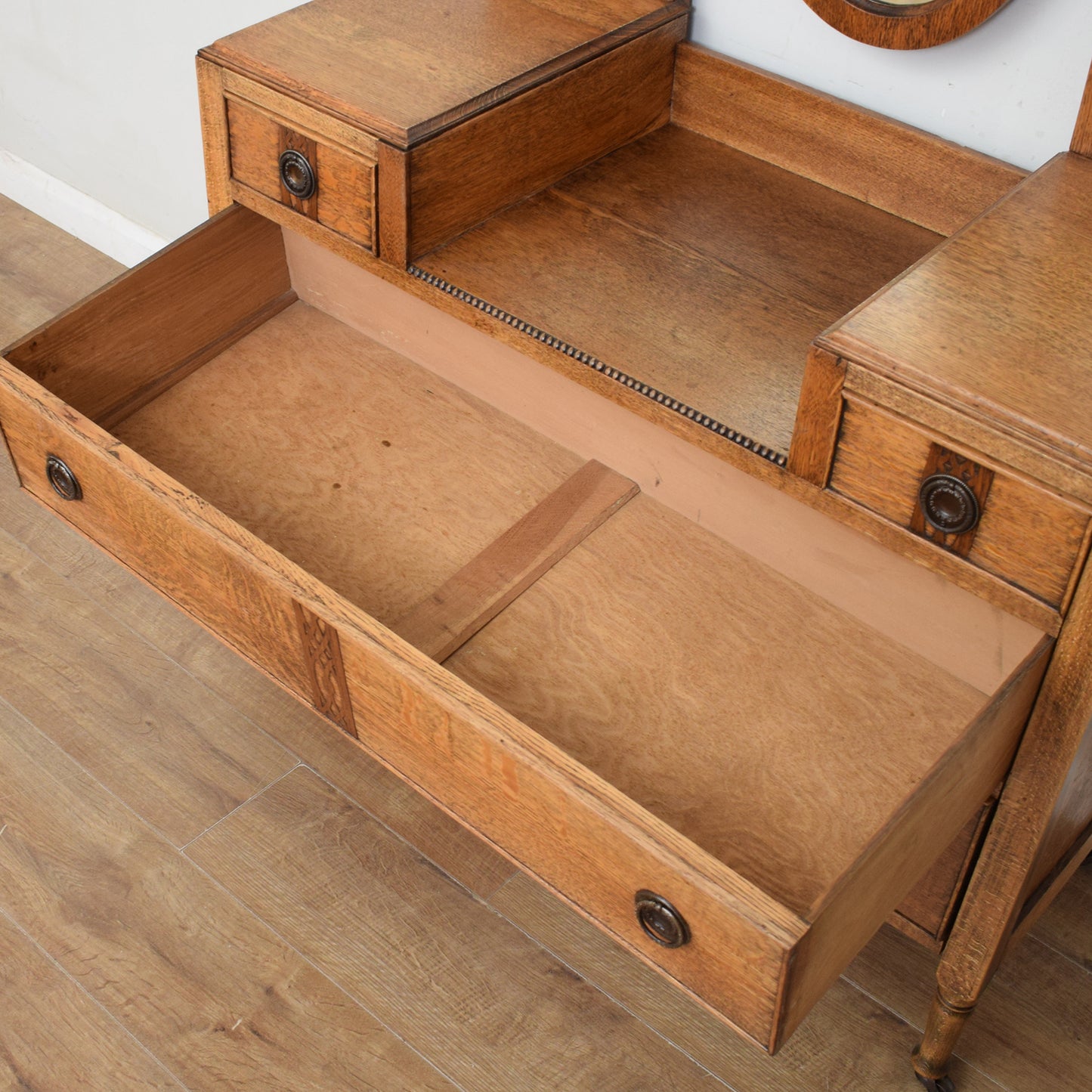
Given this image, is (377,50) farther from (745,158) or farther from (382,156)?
(745,158)

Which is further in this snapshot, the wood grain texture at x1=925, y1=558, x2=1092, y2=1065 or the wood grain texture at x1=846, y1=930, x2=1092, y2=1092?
the wood grain texture at x1=846, y1=930, x2=1092, y2=1092

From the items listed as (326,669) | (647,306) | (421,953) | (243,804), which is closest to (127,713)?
(243,804)

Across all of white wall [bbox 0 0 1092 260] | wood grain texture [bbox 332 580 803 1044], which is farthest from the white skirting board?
wood grain texture [bbox 332 580 803 1044]

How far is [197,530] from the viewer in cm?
114

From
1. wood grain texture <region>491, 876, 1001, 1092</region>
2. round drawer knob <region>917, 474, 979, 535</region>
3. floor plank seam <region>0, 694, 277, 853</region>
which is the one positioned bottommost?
floor plank seam <region>0, 694, 277, 853</region>

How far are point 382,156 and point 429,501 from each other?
33cm

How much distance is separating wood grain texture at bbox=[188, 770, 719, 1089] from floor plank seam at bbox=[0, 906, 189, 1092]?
0.18 metres

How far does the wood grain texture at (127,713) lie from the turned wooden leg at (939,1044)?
802 mm

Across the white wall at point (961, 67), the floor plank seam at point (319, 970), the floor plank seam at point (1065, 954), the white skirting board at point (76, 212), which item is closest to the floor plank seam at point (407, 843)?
the floor plank seam at point (319, 970)

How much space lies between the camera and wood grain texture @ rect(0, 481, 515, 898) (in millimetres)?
1576

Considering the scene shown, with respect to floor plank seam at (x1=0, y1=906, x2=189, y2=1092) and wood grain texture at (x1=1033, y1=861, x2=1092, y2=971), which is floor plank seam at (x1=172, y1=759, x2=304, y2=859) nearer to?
floor plank seam at (x1=0, y1=906, x2=189, y2=1092)

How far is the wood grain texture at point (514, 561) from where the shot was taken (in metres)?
1.19

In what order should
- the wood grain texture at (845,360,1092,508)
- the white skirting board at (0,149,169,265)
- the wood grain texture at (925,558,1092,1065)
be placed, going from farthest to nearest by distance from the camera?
the white skirting board at (0,149,169,265)
the wood grain texture at (925,558,1092,1065)
the wood grain texture at (845,360,1092,508)

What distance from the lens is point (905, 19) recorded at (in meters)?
1.24
